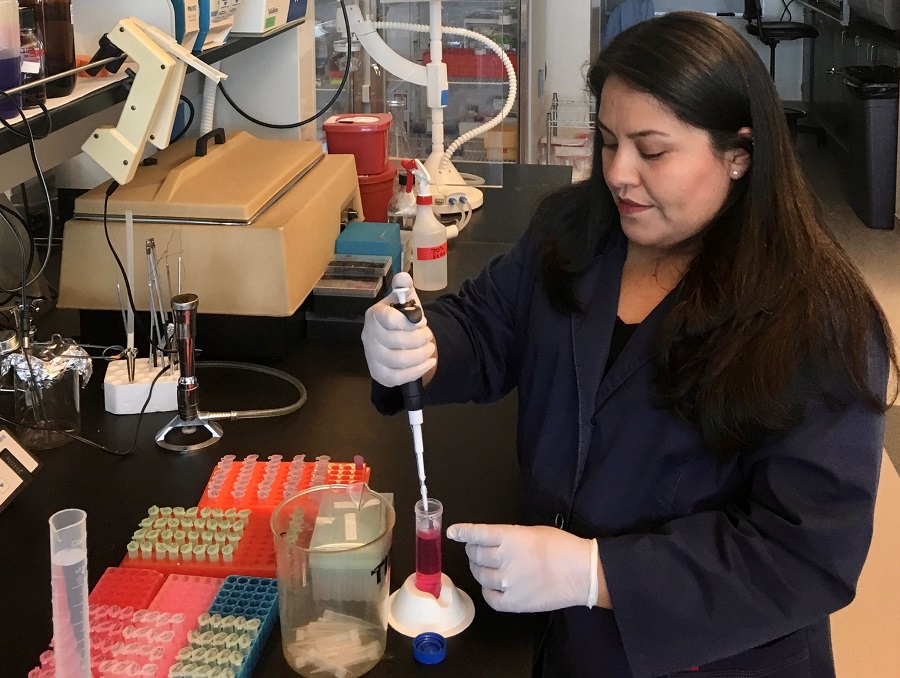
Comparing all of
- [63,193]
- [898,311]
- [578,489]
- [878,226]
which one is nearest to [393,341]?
[578,489]

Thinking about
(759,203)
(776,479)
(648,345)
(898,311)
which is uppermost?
(759,203)

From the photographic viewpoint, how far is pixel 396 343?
1180 millimetres

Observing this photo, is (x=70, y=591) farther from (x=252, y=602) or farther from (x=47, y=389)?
(x=47, y=389)

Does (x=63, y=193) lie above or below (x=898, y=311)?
above

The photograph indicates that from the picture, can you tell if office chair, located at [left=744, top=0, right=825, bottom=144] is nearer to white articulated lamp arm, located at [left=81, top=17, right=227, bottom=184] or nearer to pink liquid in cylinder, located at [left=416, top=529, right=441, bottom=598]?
white articulated lamp arm, located at [left=81, top=17, right=227, bottom=184]

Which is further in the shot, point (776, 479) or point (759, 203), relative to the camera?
point (759, 203)

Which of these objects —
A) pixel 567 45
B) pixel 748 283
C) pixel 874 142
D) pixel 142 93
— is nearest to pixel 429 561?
pixel 748 283

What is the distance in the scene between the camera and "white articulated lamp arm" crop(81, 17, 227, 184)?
1348 mm

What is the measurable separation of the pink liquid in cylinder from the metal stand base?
48 centimetres

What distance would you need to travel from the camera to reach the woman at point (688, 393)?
1045 millimetres

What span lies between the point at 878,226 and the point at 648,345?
4.35 metres

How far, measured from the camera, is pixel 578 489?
1185 mm

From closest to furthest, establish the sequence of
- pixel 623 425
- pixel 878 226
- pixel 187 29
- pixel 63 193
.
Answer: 1. pixel 623 425
2. pixel 187 29
3. pixel 63 193
4. pixel 878 226

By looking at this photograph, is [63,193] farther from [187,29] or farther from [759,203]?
[759,203]
